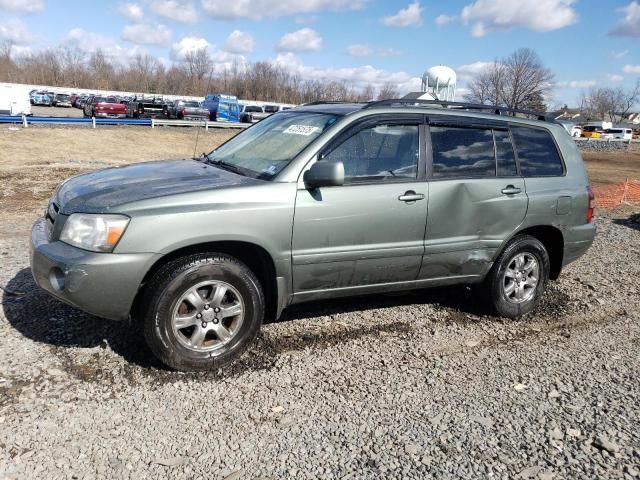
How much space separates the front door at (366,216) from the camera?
3.73m

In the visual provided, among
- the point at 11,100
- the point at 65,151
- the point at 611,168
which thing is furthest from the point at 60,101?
the point at 611,168

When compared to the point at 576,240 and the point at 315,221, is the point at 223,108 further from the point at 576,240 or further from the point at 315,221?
the point at 315,221

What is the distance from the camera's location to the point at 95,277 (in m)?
3.18

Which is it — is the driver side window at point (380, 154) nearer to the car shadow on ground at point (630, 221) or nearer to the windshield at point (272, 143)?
the windshield at point (272, 143)

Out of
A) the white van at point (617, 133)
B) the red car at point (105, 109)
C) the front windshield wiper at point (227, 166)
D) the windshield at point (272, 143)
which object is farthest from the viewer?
the white van at point (617, 133)

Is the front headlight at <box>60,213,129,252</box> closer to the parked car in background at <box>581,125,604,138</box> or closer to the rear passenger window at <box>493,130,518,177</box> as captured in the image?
the rear passenger window at <box>493,130,518,177</box>

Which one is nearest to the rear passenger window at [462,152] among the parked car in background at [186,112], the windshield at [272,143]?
the windshield at [272,143]

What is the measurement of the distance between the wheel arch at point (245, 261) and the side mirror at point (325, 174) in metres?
0.58

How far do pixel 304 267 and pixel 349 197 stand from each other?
1.96 ft

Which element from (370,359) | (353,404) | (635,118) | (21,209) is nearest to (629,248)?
(370,359)

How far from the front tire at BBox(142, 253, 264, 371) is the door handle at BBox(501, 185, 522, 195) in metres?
2.28

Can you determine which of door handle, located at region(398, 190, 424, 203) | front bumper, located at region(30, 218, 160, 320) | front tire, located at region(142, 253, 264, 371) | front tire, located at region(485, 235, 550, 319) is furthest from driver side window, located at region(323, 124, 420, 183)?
front bumper, located at region(30, 218, 160, 320)

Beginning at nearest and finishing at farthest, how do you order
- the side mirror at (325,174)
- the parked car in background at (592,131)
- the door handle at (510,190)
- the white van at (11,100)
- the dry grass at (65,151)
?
the side mirror at (325,174) → the door handle at (510,190) → the dry grass at (65,151) → the white van at (11,100) → the parked car in background at (592,131)

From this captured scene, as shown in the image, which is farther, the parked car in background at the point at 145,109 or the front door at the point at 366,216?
the parked car in background at the point at 145,109
